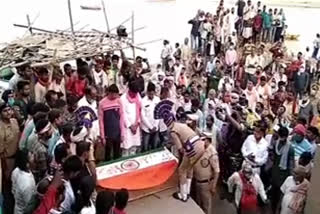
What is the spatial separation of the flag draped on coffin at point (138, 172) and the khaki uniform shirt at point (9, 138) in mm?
1073

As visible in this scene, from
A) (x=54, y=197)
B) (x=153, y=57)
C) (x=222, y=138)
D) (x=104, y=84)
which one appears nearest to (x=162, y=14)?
(x=153, y=57)

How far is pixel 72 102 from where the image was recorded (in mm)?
7715

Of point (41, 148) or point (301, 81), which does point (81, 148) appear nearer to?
point (41, 148)

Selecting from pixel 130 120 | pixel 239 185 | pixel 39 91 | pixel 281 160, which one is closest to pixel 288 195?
pixel 239 185

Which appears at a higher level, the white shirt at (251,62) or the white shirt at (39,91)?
the white shirt at (39,91)

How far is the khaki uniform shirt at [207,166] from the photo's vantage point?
7366 millimetres

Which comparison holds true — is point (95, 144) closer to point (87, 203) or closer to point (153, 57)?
point (87, 203)

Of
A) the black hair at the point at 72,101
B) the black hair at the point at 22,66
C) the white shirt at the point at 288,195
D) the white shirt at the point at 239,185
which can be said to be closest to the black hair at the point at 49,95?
the black hair at the point at 72,101

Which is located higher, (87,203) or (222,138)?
(87,203)

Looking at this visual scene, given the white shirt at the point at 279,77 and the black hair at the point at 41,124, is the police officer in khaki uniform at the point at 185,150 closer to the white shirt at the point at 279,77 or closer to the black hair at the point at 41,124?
the black hair at the point at 41,124

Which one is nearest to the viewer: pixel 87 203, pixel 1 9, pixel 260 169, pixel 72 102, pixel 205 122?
pixel 87 203

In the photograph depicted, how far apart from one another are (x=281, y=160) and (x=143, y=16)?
13539mm

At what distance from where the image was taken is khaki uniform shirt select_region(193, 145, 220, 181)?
7.37m

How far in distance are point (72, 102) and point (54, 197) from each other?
2.15 m
